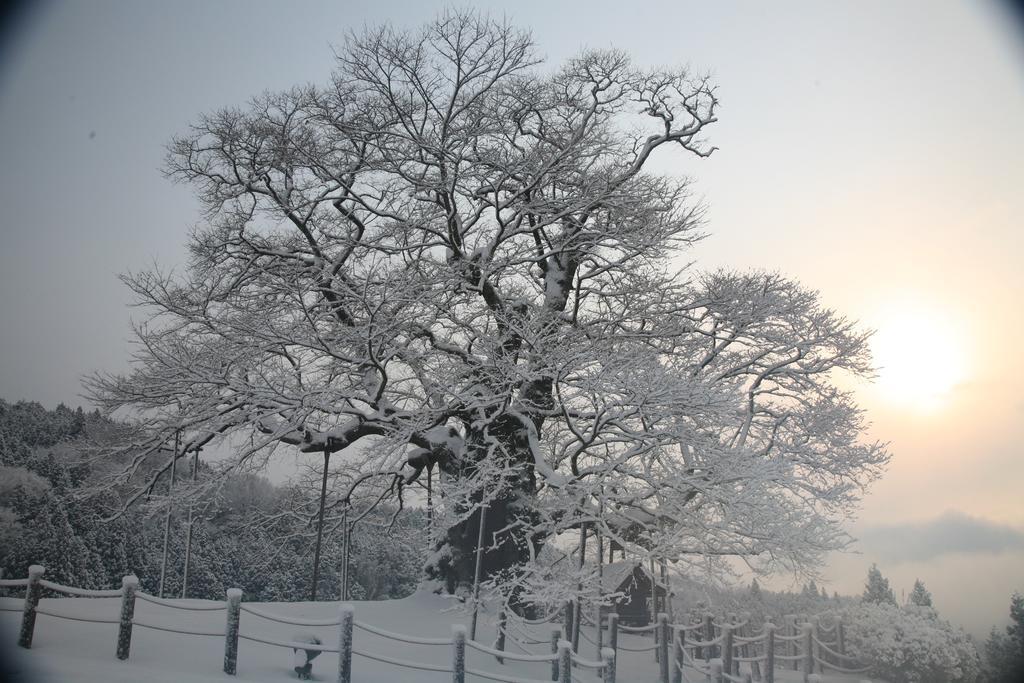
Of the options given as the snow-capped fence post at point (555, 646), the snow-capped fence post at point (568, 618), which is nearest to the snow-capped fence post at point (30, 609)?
the snow-capped fence post at point (555, 646)

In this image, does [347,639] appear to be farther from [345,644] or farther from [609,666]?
[609,666]

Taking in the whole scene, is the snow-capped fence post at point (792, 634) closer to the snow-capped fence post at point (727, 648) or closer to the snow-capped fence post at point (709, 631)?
the snow-capped fence post at point (709, 631)

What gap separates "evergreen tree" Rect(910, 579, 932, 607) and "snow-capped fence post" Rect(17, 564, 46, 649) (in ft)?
90.3

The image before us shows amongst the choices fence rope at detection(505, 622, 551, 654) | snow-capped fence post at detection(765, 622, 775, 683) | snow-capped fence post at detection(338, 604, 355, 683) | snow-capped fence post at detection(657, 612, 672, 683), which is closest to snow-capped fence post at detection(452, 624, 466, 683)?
snow-capped fence post at detection(338, 604, 355, 683)

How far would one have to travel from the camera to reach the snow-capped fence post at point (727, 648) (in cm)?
1534

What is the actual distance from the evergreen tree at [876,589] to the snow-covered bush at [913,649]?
3721 millimetres

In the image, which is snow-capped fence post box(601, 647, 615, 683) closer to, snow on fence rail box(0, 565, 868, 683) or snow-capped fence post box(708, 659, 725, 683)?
snow on fence rail box(0, 565, 868, 683)

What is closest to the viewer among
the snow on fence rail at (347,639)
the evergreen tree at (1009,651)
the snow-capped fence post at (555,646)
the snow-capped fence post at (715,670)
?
the snow on fence rail at (347,639)

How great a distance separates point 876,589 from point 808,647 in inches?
375

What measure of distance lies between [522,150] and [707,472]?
288 inches

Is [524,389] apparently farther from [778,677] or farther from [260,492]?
[260,492]

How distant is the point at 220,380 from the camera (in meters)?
14.2

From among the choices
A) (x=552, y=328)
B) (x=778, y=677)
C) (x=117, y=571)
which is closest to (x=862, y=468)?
(x=552, y=328)

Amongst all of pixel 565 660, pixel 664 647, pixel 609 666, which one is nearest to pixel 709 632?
pixel 664 647
